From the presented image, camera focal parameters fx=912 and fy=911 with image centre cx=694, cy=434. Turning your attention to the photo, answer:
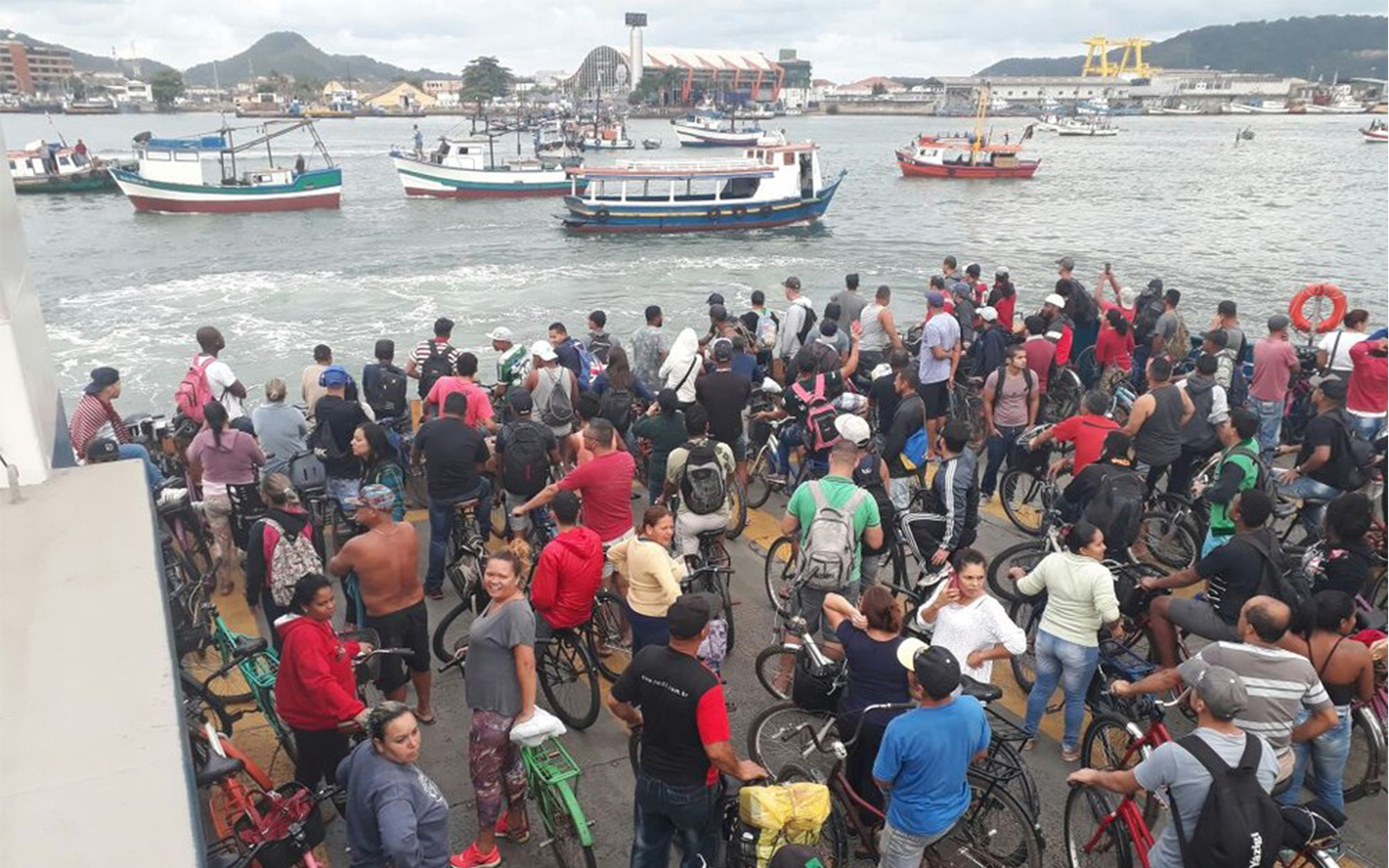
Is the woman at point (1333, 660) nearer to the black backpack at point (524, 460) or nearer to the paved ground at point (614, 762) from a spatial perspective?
the paved ground at point (614, 762)

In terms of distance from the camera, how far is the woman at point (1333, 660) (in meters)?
4.48

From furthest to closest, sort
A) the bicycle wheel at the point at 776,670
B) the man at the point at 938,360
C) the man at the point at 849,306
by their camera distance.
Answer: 1. the man at the point at 849,306
2. the man at the point at 938,360
3. the bicycle wheel at the point at 776,670

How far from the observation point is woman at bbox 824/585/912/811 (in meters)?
4.36

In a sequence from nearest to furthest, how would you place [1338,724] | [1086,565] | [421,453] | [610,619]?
1. [1338,724]
2. [1086,565]
3. [610,619]
4. [421,453]

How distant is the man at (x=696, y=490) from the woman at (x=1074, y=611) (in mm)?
2238

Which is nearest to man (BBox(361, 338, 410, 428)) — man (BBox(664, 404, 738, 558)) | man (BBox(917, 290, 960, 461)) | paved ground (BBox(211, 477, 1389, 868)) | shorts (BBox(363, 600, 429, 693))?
paved ground (BBox(211, 477, 1389, 868))

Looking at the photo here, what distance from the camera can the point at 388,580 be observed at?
17.4ft

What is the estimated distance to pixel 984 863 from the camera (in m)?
4.45

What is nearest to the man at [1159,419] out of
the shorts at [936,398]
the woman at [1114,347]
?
the shorts at [936,398]

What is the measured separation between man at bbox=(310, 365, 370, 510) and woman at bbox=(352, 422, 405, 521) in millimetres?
Result: 83

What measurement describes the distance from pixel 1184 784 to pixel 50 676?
4.05m

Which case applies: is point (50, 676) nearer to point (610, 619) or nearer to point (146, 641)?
point (146, 641)

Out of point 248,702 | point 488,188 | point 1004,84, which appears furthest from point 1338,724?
point 1004,84

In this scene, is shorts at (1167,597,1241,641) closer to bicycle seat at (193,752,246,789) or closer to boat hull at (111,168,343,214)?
bicycle seat at (193,752,246,789)
